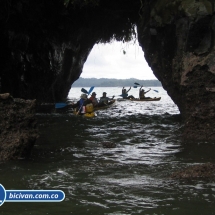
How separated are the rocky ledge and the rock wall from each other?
437 cm

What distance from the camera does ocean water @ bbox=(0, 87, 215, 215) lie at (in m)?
4.62

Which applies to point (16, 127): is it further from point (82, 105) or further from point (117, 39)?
point (117, 39)

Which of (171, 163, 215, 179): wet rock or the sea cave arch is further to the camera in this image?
the sea cave arch

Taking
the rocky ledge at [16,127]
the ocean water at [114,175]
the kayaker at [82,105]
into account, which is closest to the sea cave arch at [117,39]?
the ocean water at [114,175]

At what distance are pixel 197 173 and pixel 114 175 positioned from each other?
1.33m


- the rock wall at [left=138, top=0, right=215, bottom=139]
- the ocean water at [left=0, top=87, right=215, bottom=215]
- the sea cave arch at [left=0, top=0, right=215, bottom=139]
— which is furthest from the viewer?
the sea cave arch at [left=0, top=0, right=215, bottom=139]

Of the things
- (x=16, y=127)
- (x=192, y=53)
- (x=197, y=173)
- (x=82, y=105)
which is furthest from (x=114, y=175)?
(x=82, y=105)

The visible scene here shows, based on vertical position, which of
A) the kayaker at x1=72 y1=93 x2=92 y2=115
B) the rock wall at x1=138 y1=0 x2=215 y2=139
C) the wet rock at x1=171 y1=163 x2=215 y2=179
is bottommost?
the wet rock at x1=171 y1=163 x2=215 y2=179

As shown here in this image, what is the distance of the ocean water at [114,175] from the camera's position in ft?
15.2

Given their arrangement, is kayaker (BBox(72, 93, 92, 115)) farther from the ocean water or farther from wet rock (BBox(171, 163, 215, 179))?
wet rock (BBox(171, 163, 215, 179))

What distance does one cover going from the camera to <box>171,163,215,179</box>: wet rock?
19.1ft

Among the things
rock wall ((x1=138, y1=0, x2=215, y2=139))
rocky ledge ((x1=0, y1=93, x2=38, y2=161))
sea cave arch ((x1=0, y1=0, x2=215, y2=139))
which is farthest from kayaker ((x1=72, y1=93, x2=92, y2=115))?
rocky ledge ((x1=0, y1=93, x2=38, y2=161))

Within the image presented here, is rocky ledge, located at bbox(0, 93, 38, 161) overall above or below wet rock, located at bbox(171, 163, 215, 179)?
above

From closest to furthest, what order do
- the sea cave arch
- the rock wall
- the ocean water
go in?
the ocean water, the rock wall, the sea cave arch
